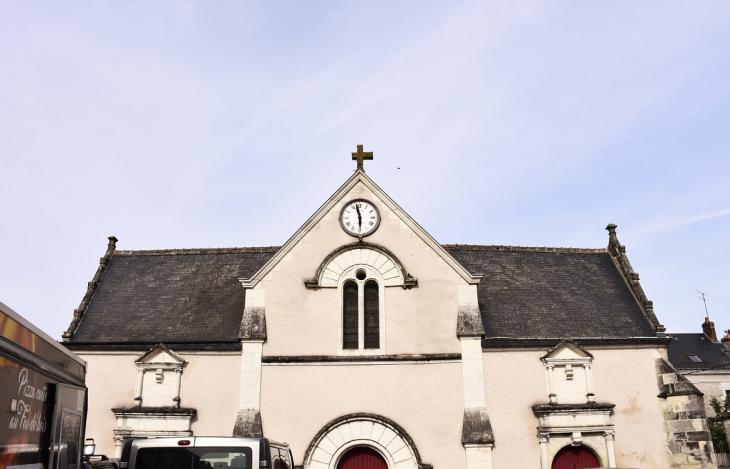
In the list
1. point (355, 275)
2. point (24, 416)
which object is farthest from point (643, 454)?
point (24, 416)

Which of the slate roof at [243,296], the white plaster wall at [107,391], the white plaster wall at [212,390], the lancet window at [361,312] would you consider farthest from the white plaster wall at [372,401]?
the white plaster wall at [107,391]

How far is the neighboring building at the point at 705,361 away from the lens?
40.7 metres

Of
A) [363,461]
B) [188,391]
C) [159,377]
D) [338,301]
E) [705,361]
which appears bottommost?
[363,461]

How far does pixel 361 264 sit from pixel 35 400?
1236 cm

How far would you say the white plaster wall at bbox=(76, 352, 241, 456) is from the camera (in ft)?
58.2

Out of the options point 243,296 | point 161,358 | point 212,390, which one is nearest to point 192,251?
point 243,296

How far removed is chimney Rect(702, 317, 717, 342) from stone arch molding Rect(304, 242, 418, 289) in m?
35.3

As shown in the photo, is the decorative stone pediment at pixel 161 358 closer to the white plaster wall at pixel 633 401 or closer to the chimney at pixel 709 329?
the white plaster wall at pixel 633 401

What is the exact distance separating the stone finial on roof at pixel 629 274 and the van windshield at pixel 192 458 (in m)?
15.4

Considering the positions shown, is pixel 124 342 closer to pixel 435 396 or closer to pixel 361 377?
pixel 361 377

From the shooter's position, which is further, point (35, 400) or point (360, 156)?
point (360, 156)

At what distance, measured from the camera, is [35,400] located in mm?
6797

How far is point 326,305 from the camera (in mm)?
18203

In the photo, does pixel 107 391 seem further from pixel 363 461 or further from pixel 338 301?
pixel 363 461
